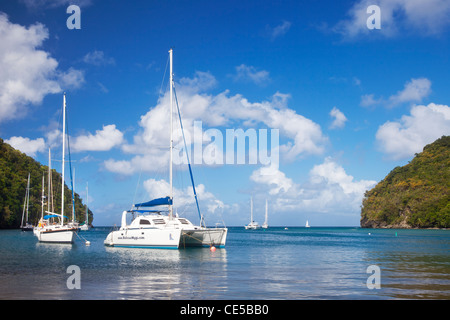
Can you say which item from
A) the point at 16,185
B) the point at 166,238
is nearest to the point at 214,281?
Answer: the point at 166,238

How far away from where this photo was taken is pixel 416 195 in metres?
133

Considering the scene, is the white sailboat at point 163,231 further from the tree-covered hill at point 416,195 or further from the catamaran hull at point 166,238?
the tree-covered hill at point 416,195

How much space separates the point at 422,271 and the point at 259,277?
10.6 meters

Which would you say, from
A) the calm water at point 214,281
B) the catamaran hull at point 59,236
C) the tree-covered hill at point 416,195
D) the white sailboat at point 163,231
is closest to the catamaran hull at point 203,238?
the white sailboat at point 163,231

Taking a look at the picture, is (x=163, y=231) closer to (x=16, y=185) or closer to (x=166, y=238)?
(x=166, y=238)

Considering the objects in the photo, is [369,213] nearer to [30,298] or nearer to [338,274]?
[338,274]

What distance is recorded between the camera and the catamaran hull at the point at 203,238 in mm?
40750

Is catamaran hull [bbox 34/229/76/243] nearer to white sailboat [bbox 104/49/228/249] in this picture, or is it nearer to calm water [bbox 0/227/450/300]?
white sailboat [bbox 104/49/228/249]

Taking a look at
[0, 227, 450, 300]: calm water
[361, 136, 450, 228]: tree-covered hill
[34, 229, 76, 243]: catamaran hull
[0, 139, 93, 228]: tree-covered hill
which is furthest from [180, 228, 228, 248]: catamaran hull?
[361, 136, 450, 228]: tree-covered hill

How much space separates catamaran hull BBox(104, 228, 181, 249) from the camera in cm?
3934

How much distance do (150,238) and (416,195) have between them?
116 meters

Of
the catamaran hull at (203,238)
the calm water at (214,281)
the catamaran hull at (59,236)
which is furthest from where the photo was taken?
the catamaran hull at (59,236)

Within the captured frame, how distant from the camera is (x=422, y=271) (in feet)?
83.5
